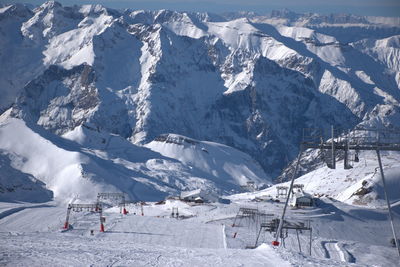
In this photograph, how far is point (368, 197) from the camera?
12506 cm

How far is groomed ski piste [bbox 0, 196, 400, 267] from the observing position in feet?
154

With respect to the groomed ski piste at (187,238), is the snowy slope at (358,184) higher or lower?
higher

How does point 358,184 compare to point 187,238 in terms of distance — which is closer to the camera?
point 187,238

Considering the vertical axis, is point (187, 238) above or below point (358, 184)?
below

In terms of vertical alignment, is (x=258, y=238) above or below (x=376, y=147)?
below

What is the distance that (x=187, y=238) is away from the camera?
72000mm

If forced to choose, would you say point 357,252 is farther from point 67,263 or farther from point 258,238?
point 67,263

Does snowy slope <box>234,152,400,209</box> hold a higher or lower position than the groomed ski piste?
higher

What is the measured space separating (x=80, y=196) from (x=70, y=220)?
92060 millimetres

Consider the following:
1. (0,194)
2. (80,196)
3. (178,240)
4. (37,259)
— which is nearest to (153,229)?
(178,240)

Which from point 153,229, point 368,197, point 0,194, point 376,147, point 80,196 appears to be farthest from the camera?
point 80,196

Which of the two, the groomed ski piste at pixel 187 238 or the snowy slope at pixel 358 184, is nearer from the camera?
the groomed ski piste at pixel 187 238

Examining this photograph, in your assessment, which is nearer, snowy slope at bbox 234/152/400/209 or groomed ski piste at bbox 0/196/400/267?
groomed ski piste at bbox 0/196/400/267

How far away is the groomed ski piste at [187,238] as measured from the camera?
47000 mm
